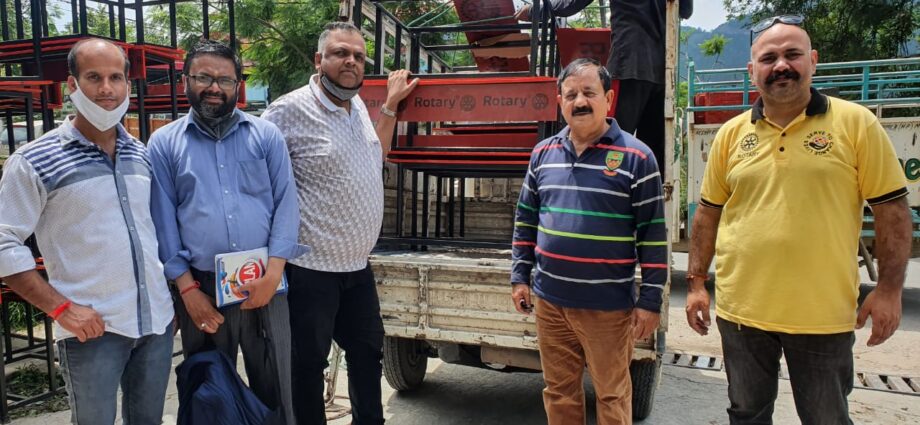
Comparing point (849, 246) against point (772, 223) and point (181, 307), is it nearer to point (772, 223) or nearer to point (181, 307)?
point (772, 223)

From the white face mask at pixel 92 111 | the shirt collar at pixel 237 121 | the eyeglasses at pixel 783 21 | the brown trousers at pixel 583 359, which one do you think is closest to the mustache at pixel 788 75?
the eyeglasses at pixel 783 21

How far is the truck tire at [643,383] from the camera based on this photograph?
10.7 ft

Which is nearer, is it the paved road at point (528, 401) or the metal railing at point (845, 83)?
the paved road at point (528, 401)

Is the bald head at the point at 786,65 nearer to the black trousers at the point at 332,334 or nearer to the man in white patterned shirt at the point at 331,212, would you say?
the man in white patterned shirt at the point at 331,212

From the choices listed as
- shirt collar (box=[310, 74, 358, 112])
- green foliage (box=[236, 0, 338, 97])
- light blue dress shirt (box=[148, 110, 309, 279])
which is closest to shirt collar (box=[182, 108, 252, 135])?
light blue dress shirt (box=[148, 110, 309, 279])

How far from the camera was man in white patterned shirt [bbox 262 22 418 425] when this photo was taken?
2.51 m

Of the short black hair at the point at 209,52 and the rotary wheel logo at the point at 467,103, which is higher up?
the short black hair at the point at 209,52

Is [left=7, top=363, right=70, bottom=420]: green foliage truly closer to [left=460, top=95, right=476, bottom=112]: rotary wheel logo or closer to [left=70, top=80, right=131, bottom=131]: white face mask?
[left=70, top=80, right=131, bottom=131]: white face mask

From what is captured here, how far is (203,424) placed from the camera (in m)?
2.06

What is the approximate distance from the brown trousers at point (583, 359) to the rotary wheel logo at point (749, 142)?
0.72 metres

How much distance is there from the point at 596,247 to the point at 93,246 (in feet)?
5.55

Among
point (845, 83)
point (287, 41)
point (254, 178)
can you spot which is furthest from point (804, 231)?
point (287, 41)

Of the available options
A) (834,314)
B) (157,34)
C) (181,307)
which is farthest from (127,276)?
(157,34)

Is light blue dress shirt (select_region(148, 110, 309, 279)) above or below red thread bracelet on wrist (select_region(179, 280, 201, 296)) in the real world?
above
